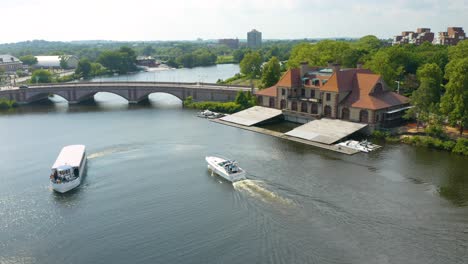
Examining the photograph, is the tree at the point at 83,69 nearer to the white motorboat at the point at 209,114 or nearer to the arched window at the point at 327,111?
the white motorboat at the point at 209,114

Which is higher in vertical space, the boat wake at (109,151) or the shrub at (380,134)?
the shrub at (380,134)

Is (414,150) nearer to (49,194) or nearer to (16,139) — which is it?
(49,194)

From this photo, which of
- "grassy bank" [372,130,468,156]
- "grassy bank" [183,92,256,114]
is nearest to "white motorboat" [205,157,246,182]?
"grassy bank" [372,130,468,156]

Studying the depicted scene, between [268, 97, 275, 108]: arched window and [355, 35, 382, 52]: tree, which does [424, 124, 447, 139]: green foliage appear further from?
[355, 35, 382, 52]: tree

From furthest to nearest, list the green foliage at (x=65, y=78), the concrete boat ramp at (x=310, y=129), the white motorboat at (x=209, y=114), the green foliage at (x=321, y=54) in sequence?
the green foliage at (x=65, y=78) → the green foliage at (x=321, y=54) → the white motorboat at (x=209, y=114) → the concrete boat ramp at (x=310, y=129)

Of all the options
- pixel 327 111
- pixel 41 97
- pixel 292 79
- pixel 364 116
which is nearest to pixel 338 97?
pixel 327 111

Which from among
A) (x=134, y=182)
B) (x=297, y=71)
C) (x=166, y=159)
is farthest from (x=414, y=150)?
(x=134, y=182)

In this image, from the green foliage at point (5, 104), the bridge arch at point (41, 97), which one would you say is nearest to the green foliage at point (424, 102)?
the bridge arch at point (41, 97)
